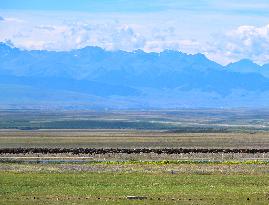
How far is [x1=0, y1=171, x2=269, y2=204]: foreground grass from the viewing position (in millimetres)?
37594

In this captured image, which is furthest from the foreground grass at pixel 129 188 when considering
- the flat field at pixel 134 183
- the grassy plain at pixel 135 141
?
the grassy plain at pixel 135 141

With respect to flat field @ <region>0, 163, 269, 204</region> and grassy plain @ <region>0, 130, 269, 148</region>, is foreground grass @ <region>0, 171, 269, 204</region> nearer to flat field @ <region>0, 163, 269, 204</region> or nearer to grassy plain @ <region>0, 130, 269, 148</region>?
flat field @ <region>0, 163, 269, 204</region>

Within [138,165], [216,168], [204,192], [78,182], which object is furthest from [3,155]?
[204,192]

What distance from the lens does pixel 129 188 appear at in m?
43.2

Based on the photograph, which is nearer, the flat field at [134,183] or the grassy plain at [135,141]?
the flat field at [134,183]

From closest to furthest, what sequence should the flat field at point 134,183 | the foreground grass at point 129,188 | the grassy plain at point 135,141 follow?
the foreground grass at point 129,188 < the flat field at point 134,183 < the grassy plain at point 135,141

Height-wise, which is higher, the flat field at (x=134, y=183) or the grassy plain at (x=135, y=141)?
the grassy plain at (x=135, y=141)

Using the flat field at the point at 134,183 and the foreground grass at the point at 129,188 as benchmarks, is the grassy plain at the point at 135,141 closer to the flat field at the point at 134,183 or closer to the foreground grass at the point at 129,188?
the flat field at the point at 134,183

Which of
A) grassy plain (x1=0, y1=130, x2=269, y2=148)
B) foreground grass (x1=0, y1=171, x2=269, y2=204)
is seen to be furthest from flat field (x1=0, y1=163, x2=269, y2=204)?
grassy plain (x1=0, y1=130, x2=269, y2=148)

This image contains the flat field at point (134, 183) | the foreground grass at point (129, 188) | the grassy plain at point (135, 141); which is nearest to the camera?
the foreground grass at point (129, 188)

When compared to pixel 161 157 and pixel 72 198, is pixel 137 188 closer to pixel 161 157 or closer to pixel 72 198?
pixel 72 198

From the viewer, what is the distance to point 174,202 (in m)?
36.7

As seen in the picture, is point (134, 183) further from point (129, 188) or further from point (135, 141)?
point (135, 141)

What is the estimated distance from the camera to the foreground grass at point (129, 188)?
3759 centimetres
